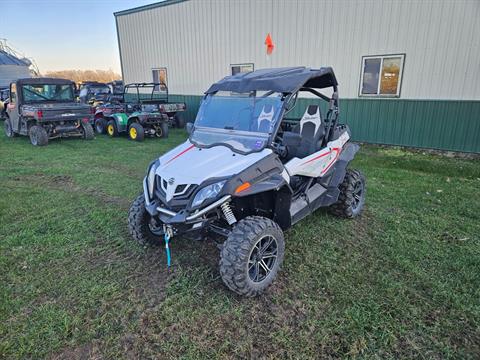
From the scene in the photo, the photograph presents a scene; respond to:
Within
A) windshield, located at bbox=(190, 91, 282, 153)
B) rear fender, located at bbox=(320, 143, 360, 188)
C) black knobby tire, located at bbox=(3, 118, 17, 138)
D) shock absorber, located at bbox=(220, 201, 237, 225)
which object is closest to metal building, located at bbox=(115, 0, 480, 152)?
rear fender, located at bbox=(320, 143, 360, 188)

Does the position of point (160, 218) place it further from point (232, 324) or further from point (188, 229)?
point (232, 324)

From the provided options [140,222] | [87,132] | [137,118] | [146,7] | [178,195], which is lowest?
[87,132]

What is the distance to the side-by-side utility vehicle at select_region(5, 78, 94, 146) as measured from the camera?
9203 millimetres

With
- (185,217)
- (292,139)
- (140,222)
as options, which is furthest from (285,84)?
(140,222)

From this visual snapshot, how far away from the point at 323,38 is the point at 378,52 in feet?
5.08

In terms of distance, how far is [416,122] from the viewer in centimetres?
805

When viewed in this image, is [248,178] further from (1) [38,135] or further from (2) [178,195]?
(1) [38,135]

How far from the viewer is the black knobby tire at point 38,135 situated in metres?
9.10

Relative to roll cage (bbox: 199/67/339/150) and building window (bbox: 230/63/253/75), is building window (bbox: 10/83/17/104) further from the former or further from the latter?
roll cage (bbox: 199/67/339/150)

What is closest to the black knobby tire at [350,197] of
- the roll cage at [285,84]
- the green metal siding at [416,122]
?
the roll cage at [285,84]

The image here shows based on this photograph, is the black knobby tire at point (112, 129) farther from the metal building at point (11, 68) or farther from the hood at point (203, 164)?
the metal building at point (11, 68)

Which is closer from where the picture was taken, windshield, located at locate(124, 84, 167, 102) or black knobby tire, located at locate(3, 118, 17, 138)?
black knobby tire, located at locate(3, 118, 17, 138)

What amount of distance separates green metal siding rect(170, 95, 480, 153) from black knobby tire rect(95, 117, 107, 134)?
776cm

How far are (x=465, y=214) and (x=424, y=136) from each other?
13.9 ft
